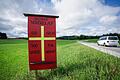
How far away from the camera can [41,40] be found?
6039 millimetres

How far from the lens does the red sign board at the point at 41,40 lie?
232 inches

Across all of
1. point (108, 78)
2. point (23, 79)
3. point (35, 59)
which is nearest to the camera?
point (108, 78)

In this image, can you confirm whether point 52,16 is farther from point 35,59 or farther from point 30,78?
point 30,78

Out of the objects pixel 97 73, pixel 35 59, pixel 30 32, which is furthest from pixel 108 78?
pixel 30 32

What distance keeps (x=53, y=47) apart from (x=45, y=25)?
85cm

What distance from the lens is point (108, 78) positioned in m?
5.62

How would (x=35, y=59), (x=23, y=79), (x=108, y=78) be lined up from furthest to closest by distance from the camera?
(x=23, y=79)
(x=35, y=59)
(x=108, y=78)

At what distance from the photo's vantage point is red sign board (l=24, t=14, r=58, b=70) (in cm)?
590

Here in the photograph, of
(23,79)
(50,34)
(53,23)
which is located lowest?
(23,79)

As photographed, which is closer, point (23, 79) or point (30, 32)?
point (30, 32)

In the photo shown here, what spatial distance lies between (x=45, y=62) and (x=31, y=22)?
4.87ft

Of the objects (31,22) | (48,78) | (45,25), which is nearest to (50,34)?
(45,25)

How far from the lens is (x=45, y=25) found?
19.9ft

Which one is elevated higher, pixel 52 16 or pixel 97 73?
pixel 52 16
